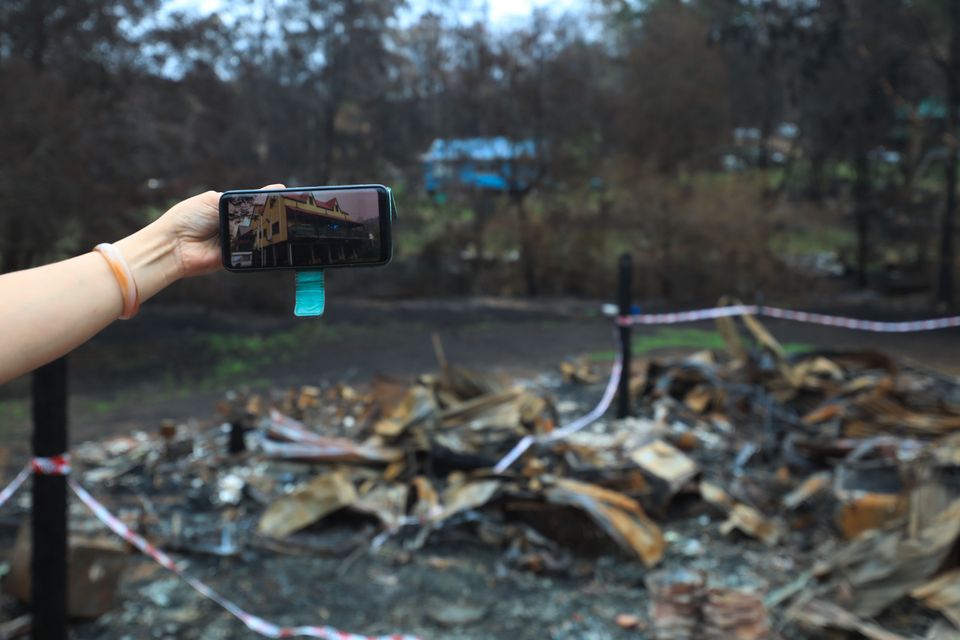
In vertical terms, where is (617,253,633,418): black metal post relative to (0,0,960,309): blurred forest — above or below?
below

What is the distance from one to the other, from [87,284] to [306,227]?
14.0 inches

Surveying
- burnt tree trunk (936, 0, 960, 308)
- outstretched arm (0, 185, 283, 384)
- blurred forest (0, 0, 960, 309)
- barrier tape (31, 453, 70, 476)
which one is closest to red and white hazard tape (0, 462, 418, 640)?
barrier tape (31, 453, 70, 476)

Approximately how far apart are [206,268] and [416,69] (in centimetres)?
1510

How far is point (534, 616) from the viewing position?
149 inches

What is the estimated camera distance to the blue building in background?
55.4ft

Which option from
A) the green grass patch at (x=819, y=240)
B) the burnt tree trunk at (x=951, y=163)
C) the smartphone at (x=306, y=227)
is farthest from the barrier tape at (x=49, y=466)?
the green grass patch at (x=819, y=240)

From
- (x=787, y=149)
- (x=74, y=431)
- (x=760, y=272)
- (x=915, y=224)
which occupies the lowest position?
(x=74, y=431)

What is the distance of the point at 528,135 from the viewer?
17.2 meters

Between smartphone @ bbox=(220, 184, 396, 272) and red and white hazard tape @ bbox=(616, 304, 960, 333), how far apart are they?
5594 mm

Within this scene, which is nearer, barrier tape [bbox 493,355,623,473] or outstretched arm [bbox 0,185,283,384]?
outstretched arm [bbox 0,185,283,384]

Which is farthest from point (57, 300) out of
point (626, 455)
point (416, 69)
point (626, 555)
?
point (416, 69)

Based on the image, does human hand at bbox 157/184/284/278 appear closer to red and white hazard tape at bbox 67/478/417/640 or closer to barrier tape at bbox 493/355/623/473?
red and white hazard tape at bbox 67/478/417/640

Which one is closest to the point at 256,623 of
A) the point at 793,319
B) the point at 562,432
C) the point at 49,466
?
the point at 49,466

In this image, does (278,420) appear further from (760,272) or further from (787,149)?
(787,149)
